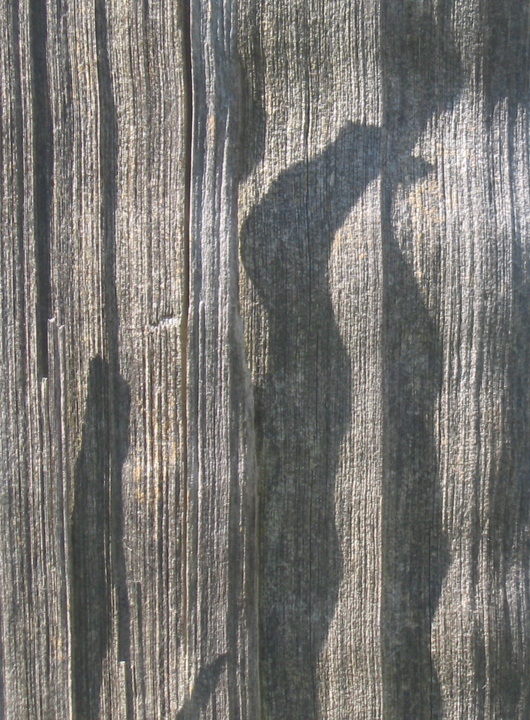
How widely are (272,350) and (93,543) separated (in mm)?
541

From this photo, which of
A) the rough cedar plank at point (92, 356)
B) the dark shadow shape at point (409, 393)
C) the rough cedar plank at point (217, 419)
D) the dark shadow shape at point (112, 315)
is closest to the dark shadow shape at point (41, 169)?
the rough cedar plank at point (92, 356)

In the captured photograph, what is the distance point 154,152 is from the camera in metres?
1.22

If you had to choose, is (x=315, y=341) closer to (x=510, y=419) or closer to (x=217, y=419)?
(x=217, y=419)

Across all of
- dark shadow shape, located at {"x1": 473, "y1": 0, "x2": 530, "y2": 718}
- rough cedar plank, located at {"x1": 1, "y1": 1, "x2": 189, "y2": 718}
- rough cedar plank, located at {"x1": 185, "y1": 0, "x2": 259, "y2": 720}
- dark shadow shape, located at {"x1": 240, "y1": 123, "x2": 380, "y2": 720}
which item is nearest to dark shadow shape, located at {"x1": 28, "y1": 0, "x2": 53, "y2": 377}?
rough cedar plank, located at {"x1": 1, "y1": 1, "x2": 189, "y2": 718}

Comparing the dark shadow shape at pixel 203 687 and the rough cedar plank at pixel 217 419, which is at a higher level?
the rough cedar plank at pixel 217 419

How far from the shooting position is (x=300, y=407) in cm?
123

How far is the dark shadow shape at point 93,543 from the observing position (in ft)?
4.12

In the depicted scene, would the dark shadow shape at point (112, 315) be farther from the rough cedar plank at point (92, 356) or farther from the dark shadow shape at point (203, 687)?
the dark shadow shape at point (203, 687)

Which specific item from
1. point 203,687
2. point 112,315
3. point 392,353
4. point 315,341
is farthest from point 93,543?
point 392,353

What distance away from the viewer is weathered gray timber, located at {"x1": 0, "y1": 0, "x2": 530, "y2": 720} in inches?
47.0

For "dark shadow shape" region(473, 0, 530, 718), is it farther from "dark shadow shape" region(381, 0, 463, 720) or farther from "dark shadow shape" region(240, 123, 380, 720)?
"dark shadow shape" region(240, 123, 380, 720)

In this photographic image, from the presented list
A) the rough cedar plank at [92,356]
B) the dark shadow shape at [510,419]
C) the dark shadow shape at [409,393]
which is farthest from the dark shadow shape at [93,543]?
the dark shadow shape at [510,419]

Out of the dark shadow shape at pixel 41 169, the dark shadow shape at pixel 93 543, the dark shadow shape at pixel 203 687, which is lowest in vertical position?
the dark shadow shape at pixel 203 687

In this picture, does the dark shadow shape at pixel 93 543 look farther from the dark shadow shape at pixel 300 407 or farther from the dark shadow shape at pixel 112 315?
the dark shadow shape at pixel 300 407
